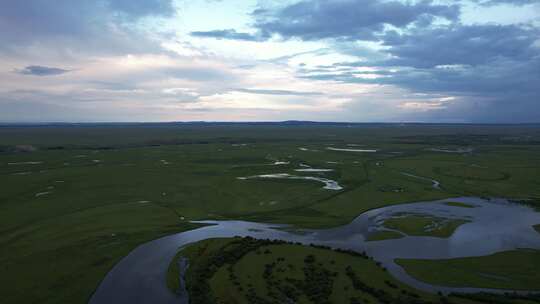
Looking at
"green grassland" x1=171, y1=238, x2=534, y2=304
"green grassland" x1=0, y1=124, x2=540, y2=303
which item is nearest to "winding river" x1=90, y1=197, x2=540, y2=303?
"green grassland" x1=171, y1=238, x2=534, y2=304

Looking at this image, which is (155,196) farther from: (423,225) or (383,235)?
(423,225)

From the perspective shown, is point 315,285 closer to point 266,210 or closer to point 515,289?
point 515,289

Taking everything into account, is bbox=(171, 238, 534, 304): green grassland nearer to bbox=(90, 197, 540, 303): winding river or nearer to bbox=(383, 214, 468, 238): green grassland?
bbox=(90, 197, 540, 303): winding river

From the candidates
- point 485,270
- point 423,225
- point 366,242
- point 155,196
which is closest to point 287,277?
point 366,242

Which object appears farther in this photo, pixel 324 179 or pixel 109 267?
pixel 324 179

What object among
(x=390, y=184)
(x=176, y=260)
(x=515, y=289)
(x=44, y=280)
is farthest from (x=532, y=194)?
(x=44, y=280)

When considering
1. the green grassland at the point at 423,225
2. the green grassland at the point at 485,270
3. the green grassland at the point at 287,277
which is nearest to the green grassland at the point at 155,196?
the green grassland at the point at 423,225
